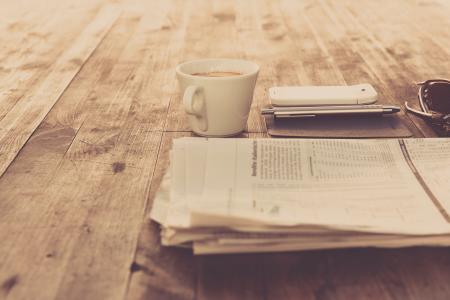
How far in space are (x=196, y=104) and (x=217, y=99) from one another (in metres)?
0.03

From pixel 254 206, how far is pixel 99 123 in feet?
1.30

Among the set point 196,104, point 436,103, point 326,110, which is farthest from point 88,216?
point 436,103

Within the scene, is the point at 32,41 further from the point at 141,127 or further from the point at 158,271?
the point at 158,271

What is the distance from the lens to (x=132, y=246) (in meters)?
0.48

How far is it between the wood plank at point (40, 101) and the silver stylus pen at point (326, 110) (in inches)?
14.4

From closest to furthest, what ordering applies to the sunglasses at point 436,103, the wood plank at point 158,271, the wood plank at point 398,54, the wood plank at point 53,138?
the wood plank at point 158,271, the wood plank at point 53,138, the sunglasses at point 436,103, the wood plank at point 398,54

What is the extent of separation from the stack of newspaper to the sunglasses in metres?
0.10

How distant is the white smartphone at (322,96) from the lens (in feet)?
2.44

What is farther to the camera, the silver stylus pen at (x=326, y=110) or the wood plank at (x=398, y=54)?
the wood plank at (x=398, y=54)

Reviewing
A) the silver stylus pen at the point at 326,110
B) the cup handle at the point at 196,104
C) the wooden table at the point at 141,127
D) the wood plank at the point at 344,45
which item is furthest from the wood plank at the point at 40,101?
the wood plank at the point at 344,45

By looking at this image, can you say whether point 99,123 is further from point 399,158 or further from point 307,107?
point 399,158

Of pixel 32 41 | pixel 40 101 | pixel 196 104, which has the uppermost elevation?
pixel 196 104

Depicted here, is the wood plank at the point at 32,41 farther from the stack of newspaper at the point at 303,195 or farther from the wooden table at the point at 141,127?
the stack of newspaper at the point at 303,195

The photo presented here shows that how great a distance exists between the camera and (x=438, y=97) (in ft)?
2.50
